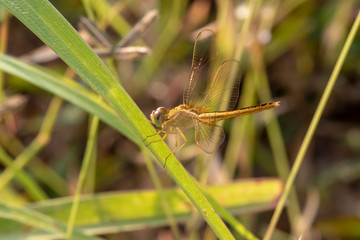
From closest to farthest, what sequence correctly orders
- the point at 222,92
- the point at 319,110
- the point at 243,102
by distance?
the point at 319,110, the point at 222,92, the point at 243,102

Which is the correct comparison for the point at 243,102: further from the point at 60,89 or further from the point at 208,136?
the point at 60,89

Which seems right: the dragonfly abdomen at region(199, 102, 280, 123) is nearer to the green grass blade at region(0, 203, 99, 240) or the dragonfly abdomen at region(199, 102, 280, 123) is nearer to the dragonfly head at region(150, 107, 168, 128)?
Result: the dragonfly head at region(150, 107, 168, 128)

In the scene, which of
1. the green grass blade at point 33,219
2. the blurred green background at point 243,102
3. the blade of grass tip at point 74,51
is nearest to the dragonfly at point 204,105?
the green grass blade at point 33,219

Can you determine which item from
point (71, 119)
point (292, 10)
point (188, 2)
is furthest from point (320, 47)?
point (71, 119)

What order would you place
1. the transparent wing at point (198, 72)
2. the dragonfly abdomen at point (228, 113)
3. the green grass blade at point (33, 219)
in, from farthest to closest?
the dragonfly abdomen at point (228, 113), the transparent wing at point (198, 72), the green grass blade at point (33, 219)

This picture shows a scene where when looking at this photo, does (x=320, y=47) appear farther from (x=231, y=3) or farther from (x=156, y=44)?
(x=156, y=44)

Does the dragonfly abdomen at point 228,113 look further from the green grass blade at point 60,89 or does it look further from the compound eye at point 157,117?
the green grass blade at point 60,89

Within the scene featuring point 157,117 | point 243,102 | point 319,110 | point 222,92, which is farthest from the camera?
point 243,102

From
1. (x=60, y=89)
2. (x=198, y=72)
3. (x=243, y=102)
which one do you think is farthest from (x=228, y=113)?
(x=243, y=102)

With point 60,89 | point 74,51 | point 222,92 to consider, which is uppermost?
point 60,89
